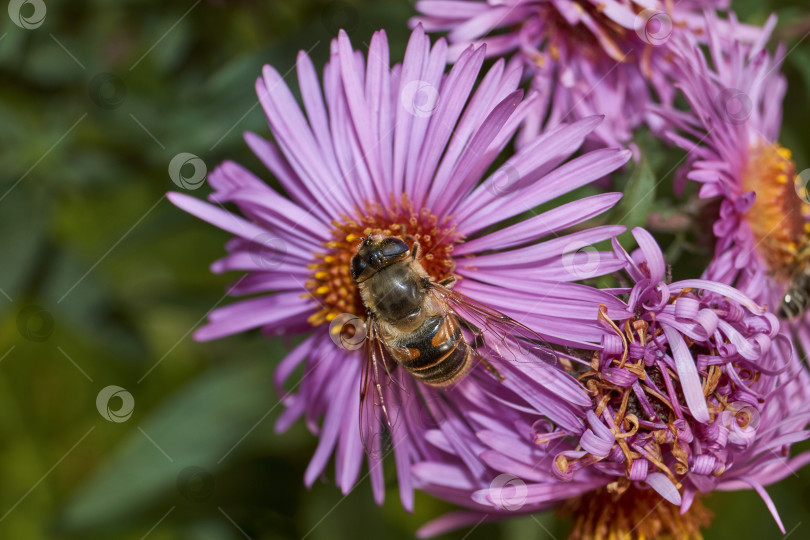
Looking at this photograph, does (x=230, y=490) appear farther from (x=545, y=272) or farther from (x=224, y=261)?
(x=545, y=272)

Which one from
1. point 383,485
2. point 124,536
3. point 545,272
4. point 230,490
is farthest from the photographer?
point 124,536

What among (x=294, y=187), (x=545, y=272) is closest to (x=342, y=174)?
(x=294, y=187)
